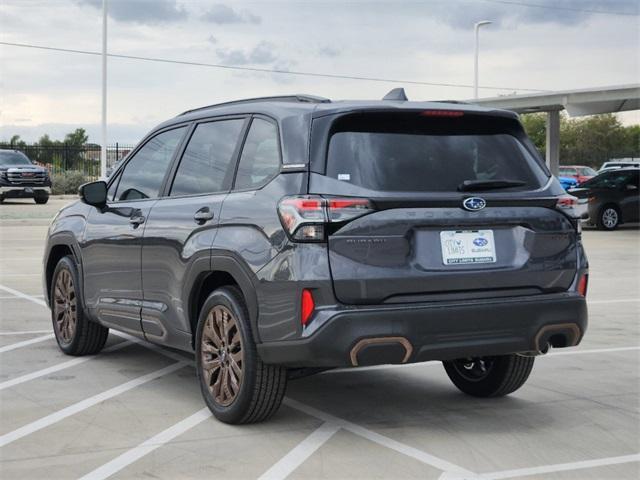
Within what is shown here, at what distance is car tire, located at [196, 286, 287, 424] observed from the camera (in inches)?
226

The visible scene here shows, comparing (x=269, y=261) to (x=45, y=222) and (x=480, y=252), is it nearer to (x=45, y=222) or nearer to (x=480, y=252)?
(x=480, y=252)

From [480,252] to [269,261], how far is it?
114cm

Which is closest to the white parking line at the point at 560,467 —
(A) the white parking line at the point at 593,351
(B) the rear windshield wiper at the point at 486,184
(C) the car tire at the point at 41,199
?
(B) the rear windshield wiper at the point at 486,184

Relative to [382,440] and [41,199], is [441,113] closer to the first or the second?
[382,440]

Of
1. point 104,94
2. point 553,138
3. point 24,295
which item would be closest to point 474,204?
point 24,295

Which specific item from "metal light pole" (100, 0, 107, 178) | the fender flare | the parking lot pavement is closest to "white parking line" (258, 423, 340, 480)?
the parking lot pavement

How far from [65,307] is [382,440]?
366cm

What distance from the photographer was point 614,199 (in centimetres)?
2656

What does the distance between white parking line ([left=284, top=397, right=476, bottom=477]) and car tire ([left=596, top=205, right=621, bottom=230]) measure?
21.2m

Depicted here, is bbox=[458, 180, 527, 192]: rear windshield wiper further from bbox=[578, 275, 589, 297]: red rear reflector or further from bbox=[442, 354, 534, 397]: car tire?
bbox=[442, 354, 534, 397]: car tire

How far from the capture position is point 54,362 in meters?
8.09

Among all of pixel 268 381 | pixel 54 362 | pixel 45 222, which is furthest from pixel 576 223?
pixel 45 222

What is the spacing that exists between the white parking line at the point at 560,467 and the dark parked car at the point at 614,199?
2192cm

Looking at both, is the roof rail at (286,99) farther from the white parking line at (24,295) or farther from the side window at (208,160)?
the white parking line at (24,295)
